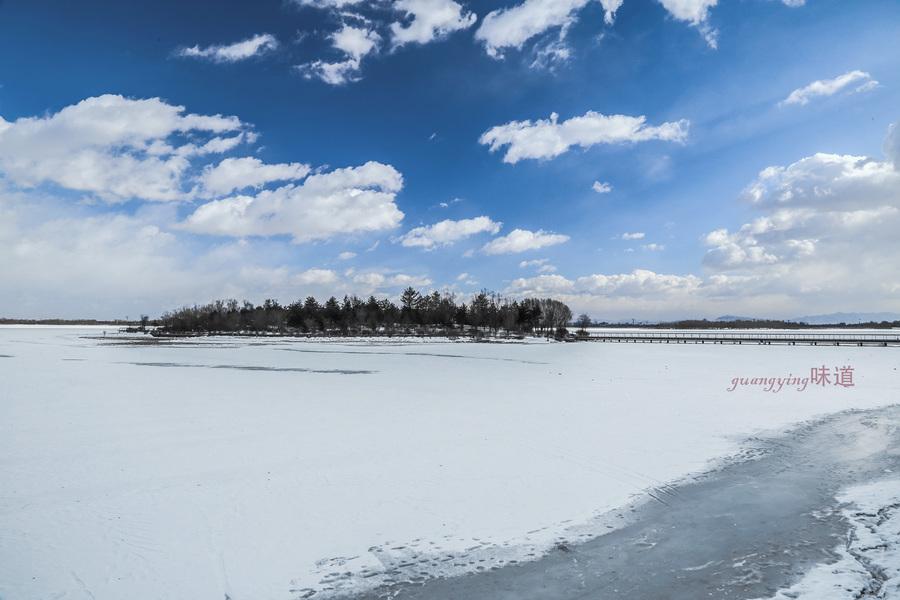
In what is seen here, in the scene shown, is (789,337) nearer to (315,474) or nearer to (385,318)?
(385,318)

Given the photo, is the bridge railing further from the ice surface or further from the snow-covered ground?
the ice surface

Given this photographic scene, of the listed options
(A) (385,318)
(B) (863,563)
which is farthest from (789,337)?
(B) (863,563)

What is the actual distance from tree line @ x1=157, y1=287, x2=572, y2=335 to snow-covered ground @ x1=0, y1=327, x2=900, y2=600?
310ft

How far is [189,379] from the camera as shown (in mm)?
25891

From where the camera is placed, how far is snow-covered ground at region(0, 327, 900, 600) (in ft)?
20.7

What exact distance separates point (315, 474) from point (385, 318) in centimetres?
11316

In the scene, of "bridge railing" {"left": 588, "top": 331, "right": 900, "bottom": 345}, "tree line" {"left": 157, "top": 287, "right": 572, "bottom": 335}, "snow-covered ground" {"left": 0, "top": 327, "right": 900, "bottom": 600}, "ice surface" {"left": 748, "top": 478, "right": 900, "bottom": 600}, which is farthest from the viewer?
"tree line" {"left": 157, "top": 287, "right": 572, "bottom": 335}

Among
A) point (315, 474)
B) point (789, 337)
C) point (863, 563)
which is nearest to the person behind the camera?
point (863, 563)

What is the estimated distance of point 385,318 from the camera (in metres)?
122

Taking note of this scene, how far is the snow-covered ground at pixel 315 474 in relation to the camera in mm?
6297

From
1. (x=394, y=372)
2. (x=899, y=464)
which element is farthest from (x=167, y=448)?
(x=394, y=372)

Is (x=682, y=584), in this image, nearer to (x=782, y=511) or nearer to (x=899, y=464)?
(x=782, y=511)

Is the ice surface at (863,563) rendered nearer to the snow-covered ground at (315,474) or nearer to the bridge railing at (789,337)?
the snow-covered ground at (315,474)

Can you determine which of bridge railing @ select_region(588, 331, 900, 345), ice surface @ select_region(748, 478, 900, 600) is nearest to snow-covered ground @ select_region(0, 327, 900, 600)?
ice surface @ select_region(748, 478, 900, 600)
